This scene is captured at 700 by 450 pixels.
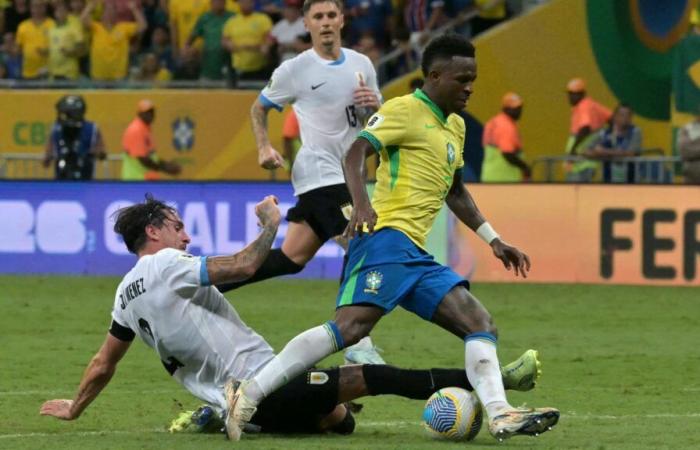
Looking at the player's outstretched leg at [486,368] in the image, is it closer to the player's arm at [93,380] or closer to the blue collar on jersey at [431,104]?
the blue collar on jersey at [431,104]

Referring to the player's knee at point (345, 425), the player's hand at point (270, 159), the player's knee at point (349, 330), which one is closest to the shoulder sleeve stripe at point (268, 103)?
the player's hand at point (270, 159)

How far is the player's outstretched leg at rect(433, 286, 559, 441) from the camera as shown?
332 inches

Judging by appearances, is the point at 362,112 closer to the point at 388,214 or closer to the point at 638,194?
the point at 388,214

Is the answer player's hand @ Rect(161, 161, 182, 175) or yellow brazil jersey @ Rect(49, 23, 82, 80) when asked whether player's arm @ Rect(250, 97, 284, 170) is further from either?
yellow brazil jersey @ Rect(49, 23, 82, 80)

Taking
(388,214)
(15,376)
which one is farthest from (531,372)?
(15,376)

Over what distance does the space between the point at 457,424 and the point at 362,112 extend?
3427 millimetres

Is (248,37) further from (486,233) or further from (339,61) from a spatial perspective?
(486,233)

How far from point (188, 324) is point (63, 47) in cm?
1572

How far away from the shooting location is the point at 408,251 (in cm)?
895

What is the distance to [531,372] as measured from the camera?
8.98m

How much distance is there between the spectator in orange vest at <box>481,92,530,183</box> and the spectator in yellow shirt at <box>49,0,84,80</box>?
591cm

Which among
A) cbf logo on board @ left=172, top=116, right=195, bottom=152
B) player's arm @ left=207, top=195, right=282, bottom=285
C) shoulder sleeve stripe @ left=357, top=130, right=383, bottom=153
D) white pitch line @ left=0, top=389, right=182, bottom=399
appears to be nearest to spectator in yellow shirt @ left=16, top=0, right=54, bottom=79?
cbf logo on board @ left=172, top=116, right=195, bottom=152

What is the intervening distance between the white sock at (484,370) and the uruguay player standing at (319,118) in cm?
282

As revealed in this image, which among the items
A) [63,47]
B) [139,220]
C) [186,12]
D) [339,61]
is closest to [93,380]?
[139,220]
